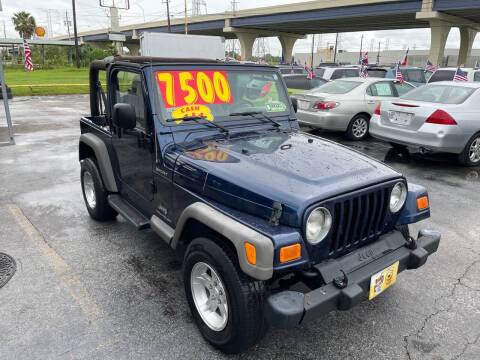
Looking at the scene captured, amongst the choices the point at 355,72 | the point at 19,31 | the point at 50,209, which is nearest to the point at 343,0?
the point at 355,72

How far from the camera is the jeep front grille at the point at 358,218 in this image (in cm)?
240

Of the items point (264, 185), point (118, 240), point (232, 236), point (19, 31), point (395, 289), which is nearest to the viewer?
point (232, 236)

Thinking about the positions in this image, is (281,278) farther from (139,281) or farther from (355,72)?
(355,72)

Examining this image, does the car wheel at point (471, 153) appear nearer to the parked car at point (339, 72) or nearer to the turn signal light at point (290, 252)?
the turn signal light at point (290, 252)

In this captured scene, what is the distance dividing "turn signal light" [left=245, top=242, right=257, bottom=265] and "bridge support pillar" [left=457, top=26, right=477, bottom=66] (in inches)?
1755

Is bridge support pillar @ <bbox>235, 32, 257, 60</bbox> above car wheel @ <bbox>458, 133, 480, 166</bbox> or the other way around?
above

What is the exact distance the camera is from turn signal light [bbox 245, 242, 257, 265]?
2113 millimetres

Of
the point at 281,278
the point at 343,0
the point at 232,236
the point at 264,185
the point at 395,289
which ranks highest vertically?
the point at 343,0

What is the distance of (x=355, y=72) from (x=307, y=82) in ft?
8.54

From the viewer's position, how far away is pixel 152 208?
3.45 m

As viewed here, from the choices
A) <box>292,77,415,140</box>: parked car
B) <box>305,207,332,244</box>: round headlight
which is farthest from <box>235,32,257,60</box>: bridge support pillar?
<box>305,207,332,244</box>: round headlight

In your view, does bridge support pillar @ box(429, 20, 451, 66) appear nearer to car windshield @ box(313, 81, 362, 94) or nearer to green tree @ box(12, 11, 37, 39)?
car windshield @ box(313, 81, 362, 94)

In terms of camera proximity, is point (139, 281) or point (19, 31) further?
point (19, 31)

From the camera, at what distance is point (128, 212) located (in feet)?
12.4
